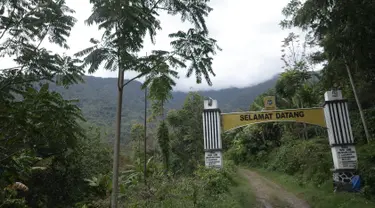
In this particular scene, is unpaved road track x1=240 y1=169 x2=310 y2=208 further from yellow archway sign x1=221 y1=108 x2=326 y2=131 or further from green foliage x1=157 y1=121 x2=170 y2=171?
green foliage x1=157 y1=121 x2=170 y2=171

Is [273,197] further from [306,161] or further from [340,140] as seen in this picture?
[306,161]

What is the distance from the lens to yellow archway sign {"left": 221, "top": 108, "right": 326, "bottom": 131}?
12.2 m

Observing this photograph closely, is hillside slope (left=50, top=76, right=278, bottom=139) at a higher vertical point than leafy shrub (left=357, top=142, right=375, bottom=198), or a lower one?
higher

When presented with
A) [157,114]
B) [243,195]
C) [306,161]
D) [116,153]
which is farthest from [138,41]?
[157,114]

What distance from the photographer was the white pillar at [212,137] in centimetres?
1257

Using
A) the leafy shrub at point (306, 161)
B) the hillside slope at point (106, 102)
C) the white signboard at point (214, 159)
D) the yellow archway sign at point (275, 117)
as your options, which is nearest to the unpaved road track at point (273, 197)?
the leafy shrub at point (306, 161)

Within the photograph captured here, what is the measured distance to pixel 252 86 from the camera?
10612 cm

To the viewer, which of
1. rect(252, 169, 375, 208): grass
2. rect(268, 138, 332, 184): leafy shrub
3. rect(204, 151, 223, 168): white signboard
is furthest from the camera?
rect(204, 151, 223, 168): white signboard

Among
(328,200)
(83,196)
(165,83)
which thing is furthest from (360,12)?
(83,196)

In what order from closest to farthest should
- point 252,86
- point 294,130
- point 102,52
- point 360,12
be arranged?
point 102,52
point 360,12
point 294,130
point 252,86

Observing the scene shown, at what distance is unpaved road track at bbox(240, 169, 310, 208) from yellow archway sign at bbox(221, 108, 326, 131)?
2.90 meters

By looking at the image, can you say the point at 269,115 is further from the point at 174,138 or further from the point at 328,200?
the point at 174,138

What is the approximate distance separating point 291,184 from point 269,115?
11.0 feet

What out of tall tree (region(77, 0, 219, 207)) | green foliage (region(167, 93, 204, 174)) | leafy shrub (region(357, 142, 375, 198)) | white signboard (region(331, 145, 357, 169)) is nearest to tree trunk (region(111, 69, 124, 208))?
tall tree (region(77, 0, 219, 207))
